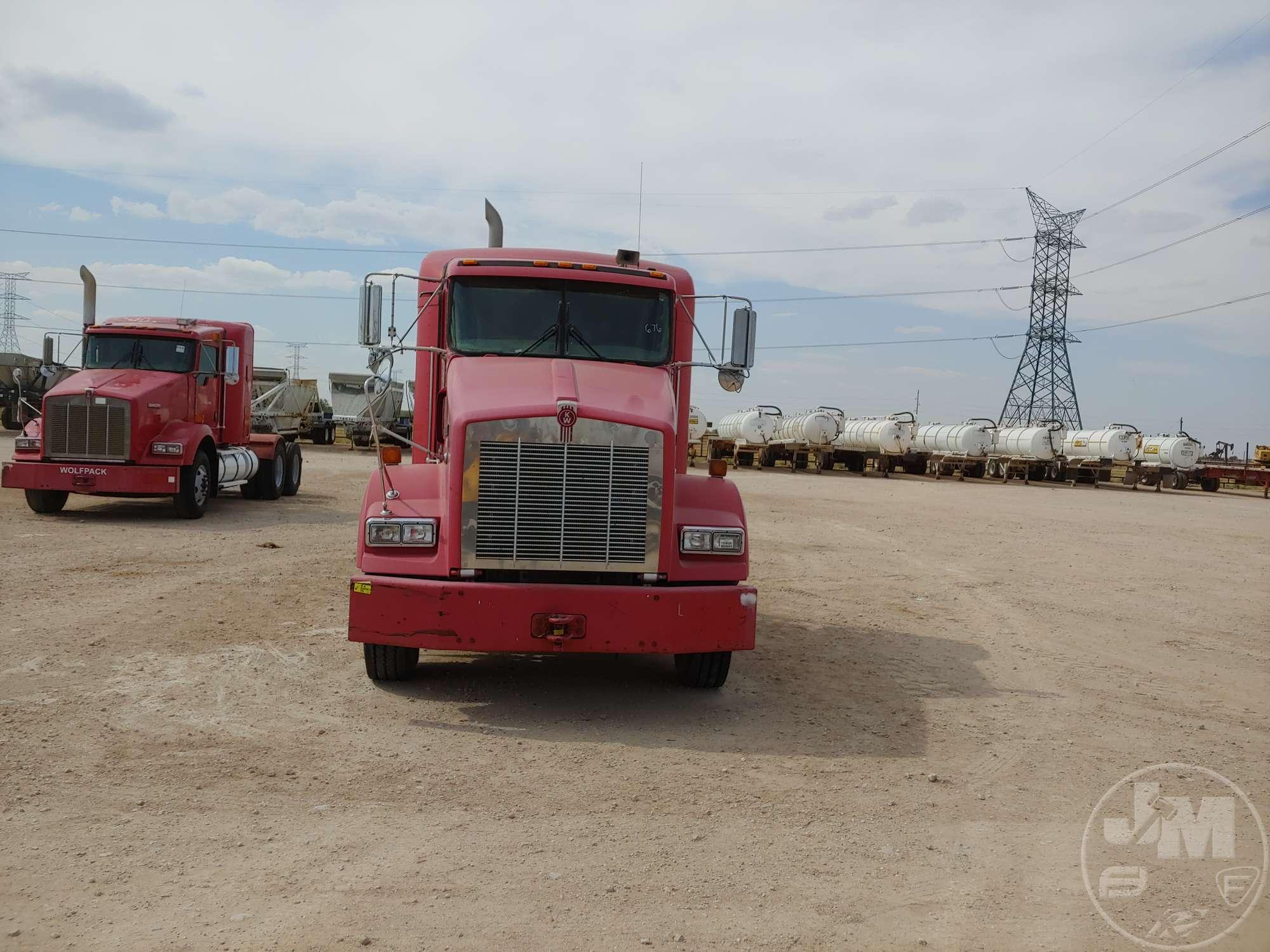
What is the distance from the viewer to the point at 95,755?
549cm

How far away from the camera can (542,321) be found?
25.5ft

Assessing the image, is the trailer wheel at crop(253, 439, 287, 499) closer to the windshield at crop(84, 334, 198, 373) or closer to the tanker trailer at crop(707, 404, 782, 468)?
the windshield at crop(84, 334, 198, 373)

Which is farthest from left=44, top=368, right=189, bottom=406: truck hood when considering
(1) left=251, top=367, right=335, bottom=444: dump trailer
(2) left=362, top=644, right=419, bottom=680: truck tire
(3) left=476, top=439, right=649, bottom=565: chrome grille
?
(1) left=251, top=367, right=335, bottom=444: dump trailer

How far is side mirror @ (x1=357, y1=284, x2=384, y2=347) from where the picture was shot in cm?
777

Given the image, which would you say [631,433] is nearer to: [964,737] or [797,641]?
[964,737]

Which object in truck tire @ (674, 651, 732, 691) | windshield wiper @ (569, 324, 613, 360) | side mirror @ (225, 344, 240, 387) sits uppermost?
side mirror @ (225, 344, 240, 387)

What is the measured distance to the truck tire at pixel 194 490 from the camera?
16016 millimetres

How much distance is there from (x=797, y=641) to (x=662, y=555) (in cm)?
296

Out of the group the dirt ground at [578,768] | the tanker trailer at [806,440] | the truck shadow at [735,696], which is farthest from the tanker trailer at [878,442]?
the truck shadow at [735,696]

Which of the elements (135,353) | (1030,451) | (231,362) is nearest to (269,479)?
(231,362)

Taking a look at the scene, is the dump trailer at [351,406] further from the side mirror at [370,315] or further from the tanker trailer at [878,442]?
the side mirror at [370,315]

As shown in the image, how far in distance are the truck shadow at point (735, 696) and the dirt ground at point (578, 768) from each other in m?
0.03

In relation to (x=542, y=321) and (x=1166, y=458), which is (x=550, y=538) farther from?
(x=1166, y=458)

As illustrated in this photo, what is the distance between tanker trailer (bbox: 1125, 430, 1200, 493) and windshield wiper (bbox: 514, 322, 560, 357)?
42.1 meters
